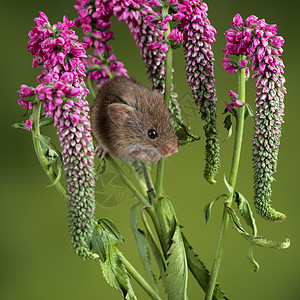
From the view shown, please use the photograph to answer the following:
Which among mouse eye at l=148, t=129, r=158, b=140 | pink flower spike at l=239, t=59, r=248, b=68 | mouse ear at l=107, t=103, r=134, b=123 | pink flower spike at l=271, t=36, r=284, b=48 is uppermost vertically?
pink flower spike at l=271, t=36, r=284, b=48

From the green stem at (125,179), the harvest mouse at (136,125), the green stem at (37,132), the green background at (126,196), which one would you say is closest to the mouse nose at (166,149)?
the harvest mouse at (136,125)

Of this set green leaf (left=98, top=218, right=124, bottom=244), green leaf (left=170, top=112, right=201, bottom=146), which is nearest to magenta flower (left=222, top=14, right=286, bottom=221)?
green leaf (left=170, top=112, right=201, bottom=146)

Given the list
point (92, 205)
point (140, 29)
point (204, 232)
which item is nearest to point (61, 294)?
point (204, 232)

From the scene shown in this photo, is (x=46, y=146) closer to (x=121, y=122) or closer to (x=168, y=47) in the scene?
(x=121, y=122)

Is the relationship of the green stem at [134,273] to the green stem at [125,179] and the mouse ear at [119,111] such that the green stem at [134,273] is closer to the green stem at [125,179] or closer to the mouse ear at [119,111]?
the green stem at [125,179]

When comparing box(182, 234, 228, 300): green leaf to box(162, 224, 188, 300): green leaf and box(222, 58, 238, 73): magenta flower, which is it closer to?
box(162, 224, 188, 300): green leaf

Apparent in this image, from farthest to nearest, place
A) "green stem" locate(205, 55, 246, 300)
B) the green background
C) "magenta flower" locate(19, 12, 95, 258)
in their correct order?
the green background < "green stem" locate(205, 55, 246, 300) < "magenta flower" locate(19, 12, 95, 258)

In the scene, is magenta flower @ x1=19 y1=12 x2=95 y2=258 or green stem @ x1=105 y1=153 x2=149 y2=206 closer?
magenta flower @ x1=19 y1=12 x2=95 y2=258

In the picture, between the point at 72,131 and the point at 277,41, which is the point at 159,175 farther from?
the point at 277,41
